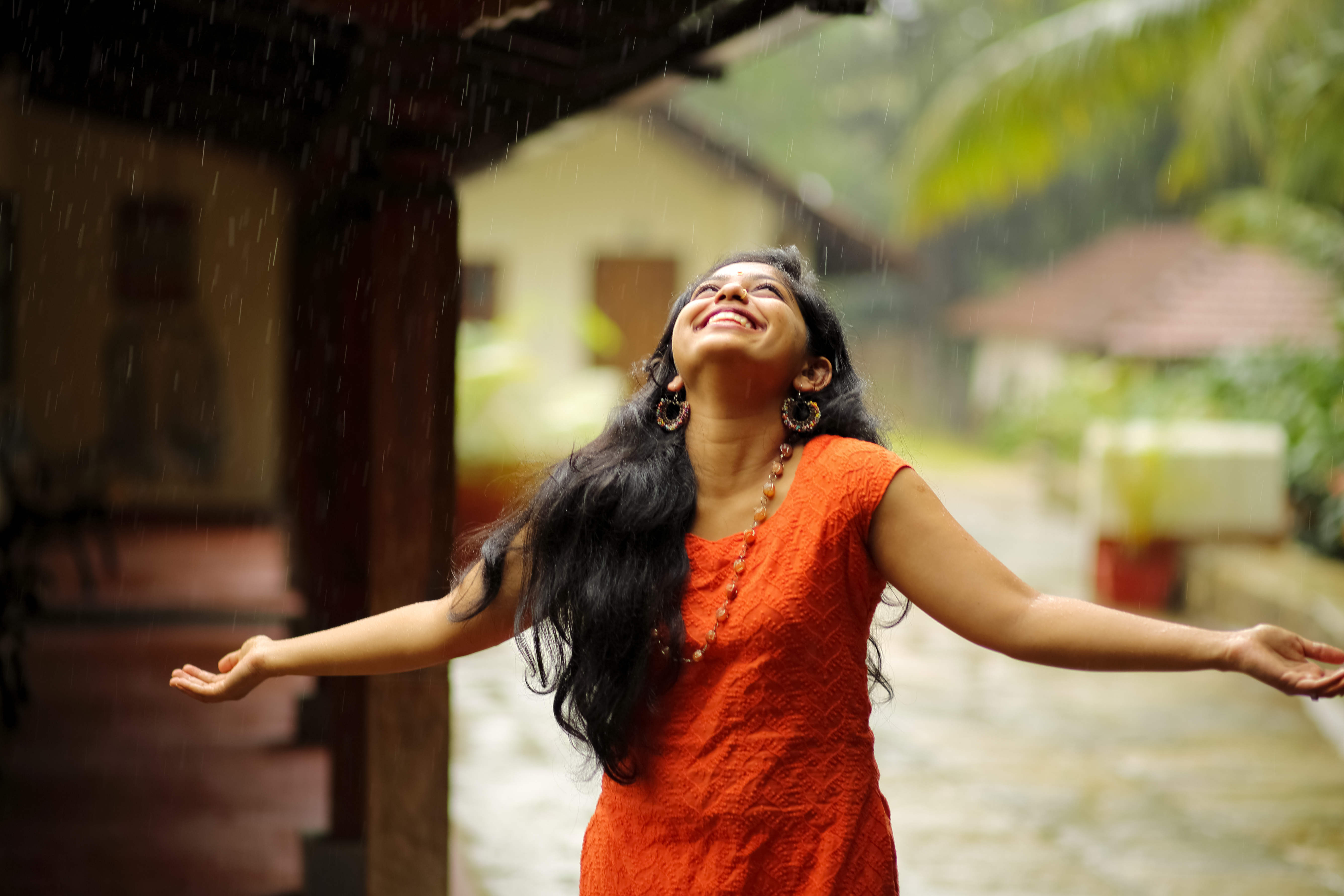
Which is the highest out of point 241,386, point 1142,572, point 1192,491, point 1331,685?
point 1331,685

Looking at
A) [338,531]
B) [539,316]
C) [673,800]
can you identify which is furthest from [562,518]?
[539,316]

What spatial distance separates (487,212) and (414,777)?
40.4 feet

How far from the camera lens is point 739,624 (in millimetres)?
1806

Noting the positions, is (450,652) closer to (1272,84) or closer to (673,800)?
(673,800)

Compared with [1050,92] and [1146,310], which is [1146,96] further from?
[1146,310]

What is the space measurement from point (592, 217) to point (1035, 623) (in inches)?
542

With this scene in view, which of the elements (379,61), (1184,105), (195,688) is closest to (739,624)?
(195,688)

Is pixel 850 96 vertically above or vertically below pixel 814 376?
above

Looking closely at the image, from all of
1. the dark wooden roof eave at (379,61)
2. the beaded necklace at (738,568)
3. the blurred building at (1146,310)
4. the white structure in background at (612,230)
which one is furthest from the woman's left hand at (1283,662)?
the white structure in background at (612,230)

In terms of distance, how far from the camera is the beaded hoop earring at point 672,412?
6.66ft

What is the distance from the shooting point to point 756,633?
180cm

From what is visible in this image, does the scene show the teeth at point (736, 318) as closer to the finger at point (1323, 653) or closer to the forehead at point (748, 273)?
the forehead at point (748, 273)

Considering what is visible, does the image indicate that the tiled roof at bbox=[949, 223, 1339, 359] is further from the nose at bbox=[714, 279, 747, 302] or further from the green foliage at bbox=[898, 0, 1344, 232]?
the nose at bbox=[714, 279, 747, 302]

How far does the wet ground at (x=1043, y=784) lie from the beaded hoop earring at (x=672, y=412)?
22.3 inches
